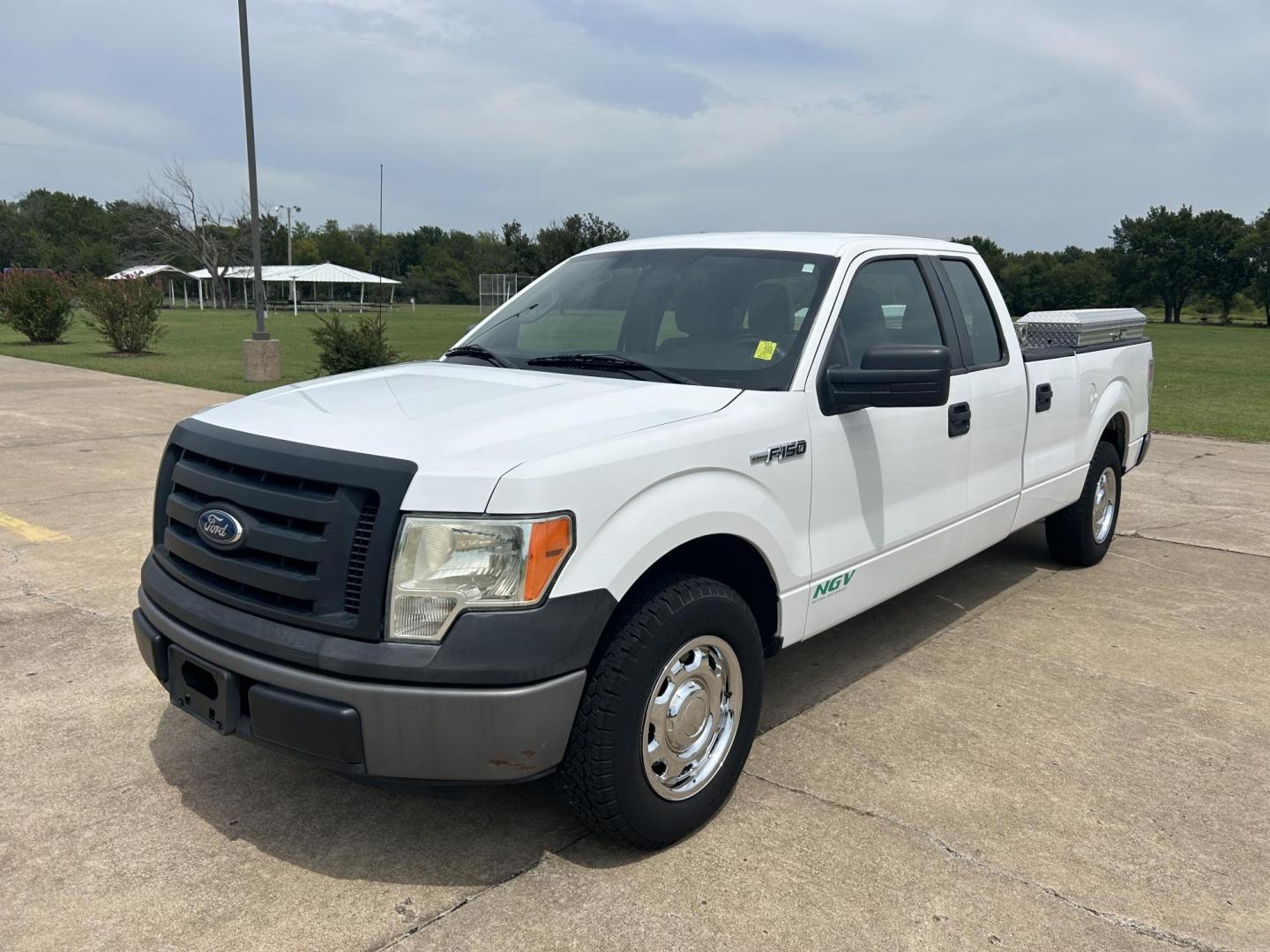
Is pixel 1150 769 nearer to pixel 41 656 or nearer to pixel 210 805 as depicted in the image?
pixel 210 805

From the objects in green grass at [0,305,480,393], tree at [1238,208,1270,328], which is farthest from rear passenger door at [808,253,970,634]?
tree at [1238,208,1270,328]

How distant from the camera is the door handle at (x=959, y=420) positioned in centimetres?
422

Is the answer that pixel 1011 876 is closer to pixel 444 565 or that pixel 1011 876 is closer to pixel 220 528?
pixel 444 565

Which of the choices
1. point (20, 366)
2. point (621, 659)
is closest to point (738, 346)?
point (621, 659)

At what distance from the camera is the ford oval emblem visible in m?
2.78

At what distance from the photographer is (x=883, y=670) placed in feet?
14.7

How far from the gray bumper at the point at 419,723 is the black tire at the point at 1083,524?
4305 mm

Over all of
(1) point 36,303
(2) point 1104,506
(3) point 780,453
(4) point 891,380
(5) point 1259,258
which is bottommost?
(2) point 1104,506

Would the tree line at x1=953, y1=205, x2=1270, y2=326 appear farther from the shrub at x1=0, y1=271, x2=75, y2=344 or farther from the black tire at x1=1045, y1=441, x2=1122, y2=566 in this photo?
the black tire at x1=1045, y1=441, x2=1122, y2=566

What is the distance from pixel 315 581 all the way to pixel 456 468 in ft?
1.56

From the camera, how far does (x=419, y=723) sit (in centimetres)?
250

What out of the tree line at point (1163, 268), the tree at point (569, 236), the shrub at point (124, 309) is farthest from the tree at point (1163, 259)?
the shrub at point (124, 309)

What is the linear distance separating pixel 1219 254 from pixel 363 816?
89.0 m

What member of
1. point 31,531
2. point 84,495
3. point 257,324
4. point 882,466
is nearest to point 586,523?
point 882,466
